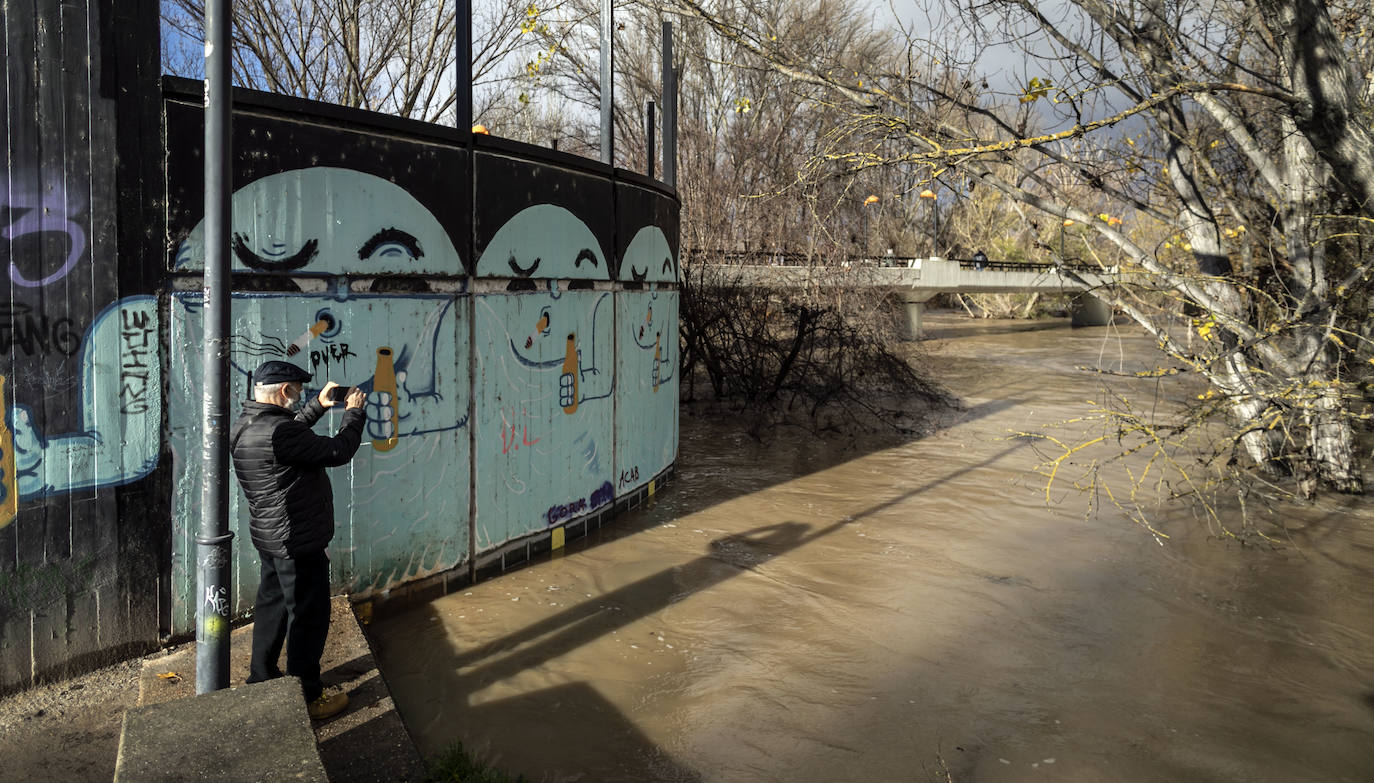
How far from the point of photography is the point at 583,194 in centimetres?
848

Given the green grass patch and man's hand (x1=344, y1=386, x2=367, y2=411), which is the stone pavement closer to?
the green grass patch

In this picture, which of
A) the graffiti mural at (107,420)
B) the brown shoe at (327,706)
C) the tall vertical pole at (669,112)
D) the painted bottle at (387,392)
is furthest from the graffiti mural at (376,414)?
the tall vertical pole at (669,112)

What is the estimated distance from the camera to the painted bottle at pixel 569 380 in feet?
27.0

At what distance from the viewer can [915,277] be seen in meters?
34.1

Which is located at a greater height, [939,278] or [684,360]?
[939,278]

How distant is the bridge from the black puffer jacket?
6.86 metres

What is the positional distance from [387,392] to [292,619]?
2158mm

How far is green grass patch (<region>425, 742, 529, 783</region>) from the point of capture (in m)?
4.13

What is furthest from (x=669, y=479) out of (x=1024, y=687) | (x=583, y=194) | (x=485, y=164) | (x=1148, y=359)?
(x=1148, y=359)

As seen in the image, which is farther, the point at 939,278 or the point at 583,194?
the point at 939,278

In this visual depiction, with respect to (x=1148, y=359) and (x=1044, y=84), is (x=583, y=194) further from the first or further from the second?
(x=1148, y=359)

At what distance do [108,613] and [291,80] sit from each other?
44.8ft

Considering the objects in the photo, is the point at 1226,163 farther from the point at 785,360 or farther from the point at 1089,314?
the point at 1089,314

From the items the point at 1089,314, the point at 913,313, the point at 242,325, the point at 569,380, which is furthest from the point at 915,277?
the point at 242,325
